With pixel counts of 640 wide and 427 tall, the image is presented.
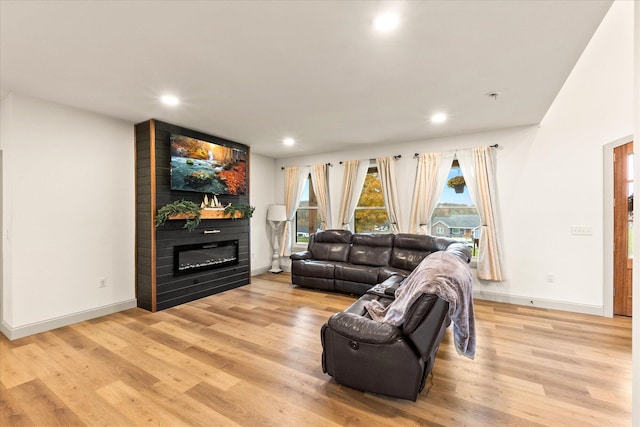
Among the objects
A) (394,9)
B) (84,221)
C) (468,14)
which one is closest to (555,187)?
(468,14)

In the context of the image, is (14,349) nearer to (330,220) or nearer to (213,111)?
(213,111)

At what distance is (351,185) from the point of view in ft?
18.2

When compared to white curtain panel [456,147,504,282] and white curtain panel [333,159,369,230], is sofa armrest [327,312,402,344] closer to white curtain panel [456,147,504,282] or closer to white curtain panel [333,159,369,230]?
white curtain panel [456,147,504,282]

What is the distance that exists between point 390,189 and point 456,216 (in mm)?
1217

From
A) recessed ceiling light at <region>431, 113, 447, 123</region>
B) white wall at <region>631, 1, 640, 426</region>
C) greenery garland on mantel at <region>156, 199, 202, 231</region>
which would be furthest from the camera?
greenery garland on mantel at <region>156, 199, 202, 231</region>

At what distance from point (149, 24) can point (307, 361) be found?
296 centimetres

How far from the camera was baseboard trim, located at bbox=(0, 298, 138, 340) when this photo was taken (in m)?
3.05

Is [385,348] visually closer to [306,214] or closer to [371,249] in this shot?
[371,249]

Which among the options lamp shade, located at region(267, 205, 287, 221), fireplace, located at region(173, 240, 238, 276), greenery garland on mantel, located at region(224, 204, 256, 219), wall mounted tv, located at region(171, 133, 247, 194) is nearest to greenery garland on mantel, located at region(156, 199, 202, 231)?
wall mounted tv, located at region(171, 133, 247, 194)

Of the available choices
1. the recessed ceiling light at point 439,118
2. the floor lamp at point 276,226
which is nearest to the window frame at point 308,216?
the floor lamp at point 276,226

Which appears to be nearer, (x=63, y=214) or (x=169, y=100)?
(x=169, y=100)

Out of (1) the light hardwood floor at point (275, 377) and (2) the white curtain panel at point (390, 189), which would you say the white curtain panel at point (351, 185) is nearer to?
(2) the white curtain panel at point (390, 189)

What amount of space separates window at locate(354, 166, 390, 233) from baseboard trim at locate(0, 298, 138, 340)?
413 cm

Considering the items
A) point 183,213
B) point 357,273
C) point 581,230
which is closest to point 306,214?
point 357,273
